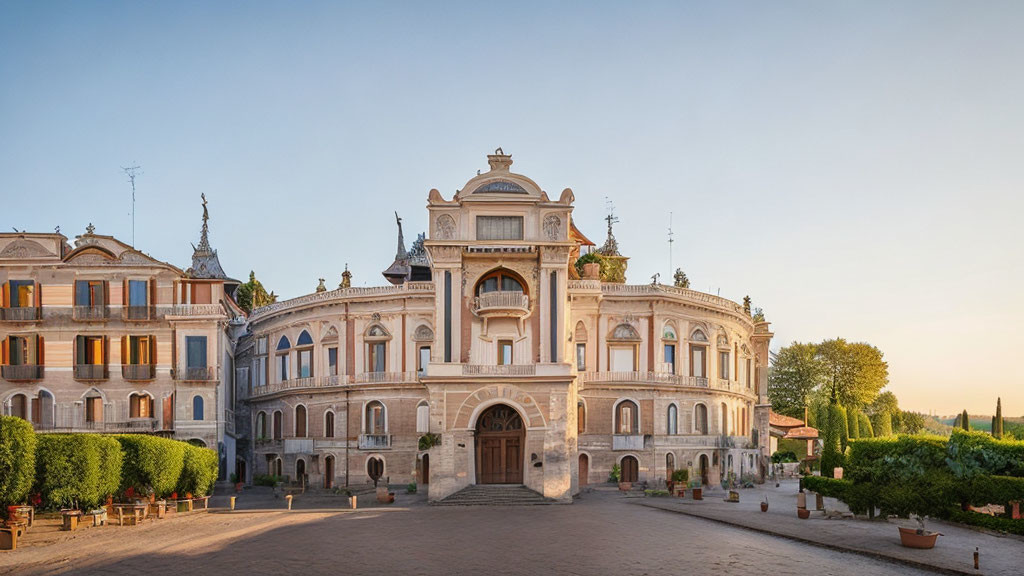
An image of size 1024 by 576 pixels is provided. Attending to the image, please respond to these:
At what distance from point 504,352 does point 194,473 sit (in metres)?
16.8

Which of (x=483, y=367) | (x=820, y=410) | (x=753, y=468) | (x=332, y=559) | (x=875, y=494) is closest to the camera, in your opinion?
(x=332, y=559)

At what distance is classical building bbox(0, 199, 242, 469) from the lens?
54.7 metres

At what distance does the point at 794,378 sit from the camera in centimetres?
9594

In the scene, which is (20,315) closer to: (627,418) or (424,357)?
(424,357)

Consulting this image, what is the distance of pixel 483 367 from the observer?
47.8m

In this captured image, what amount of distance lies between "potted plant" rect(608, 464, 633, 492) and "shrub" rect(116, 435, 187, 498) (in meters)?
26.3

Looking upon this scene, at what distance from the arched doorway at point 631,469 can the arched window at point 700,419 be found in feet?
16.6

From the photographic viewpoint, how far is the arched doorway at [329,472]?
59466 mm

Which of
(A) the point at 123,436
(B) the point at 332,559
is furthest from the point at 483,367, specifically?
(B) the point at 332,559

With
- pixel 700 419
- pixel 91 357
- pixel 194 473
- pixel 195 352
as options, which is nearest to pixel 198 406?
pixel 195 352

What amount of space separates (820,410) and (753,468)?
18413 mm

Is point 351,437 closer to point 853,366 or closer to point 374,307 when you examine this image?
point 374,307

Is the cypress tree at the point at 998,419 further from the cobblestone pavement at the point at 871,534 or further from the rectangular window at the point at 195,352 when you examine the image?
the rectangular window at the point at 195,352

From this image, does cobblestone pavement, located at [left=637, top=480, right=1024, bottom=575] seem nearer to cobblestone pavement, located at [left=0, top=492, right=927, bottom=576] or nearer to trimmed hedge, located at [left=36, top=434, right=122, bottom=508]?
cobblestone pavement, located at [left=0, top=492, right=927, bottom=576]
